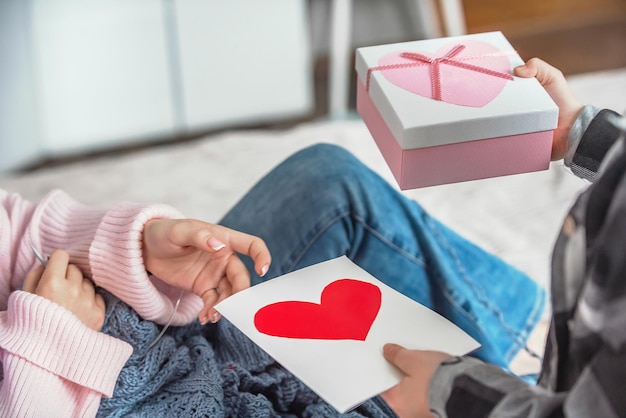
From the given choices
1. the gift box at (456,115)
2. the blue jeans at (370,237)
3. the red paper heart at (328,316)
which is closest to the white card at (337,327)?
the red paper heart at (328,316)

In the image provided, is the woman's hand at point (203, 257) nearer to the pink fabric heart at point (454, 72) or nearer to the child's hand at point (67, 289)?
the child's hand at point (67, 289)

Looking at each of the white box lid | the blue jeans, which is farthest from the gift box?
the blue jeans

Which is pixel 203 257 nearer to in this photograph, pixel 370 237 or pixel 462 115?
pixel 370 237

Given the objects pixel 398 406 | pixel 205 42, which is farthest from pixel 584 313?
pixel 205 42

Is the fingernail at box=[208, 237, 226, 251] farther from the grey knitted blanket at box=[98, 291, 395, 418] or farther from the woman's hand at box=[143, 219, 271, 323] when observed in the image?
the grey knitted blanket at box=[98, 291, 395, 418]

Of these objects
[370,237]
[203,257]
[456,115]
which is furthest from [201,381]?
[456,115]

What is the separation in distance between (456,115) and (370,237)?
1.03 feet

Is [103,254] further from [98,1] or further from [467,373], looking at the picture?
[98,1]

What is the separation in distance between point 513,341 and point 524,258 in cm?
21

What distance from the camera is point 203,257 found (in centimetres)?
88

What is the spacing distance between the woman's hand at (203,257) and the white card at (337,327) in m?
0.06

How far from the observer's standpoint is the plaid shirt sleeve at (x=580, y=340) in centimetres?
53

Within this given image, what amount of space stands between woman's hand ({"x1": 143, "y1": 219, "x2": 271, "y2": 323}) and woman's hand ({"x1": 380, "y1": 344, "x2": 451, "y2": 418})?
7.1 inches

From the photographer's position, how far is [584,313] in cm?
55
